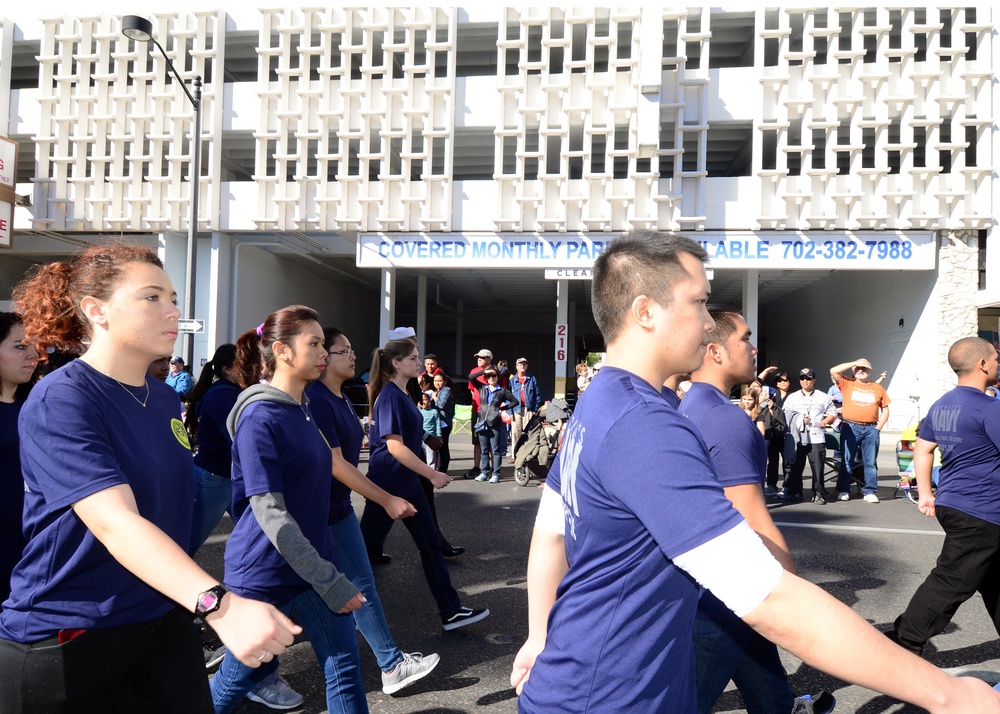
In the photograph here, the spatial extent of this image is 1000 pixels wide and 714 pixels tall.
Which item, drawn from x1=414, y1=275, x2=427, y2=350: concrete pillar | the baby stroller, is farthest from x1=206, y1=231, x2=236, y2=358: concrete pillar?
the baby stroller

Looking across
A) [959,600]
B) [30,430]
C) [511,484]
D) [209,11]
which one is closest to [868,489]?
[511,484]

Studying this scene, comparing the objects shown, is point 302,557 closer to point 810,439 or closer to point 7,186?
point 810,439

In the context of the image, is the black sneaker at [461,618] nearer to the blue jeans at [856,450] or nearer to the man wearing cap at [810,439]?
the man wearing cap at [810,439]

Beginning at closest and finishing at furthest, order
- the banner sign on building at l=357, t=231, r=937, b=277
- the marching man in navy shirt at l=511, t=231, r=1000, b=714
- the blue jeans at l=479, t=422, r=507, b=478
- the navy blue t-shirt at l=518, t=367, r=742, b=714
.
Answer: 1. the marching man in navy shirt at l=511, t=231, r=1000, b=714
2. the navy blue t-shirt at l=518, t=367, r=742, b=714
3. the blue jeans at l=479, t=422, r=507, b=478
4. the banner sign on building at l=357, t=231, r=937, b=277

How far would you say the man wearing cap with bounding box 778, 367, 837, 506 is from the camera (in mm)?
9414

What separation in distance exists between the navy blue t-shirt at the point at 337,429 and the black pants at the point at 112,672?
146cm

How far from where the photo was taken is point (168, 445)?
1.94 meters

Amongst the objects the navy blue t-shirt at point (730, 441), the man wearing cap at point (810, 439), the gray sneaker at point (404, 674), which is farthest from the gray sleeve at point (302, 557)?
the man wearing cap at point (810, 439)

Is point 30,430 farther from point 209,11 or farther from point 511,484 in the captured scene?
point 209,11

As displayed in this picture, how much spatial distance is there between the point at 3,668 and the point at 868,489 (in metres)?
9.96

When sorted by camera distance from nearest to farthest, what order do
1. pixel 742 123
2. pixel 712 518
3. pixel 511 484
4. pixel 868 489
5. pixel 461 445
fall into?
pixel 712 518 < pixel 868 489 < pixel 511 484 < pixel 461 445 < pixel 742 123

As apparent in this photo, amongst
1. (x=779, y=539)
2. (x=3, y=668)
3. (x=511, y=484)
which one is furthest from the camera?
(x=511, y=484)

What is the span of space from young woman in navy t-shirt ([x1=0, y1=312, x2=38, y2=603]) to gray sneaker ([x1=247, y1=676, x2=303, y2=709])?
1248 mm

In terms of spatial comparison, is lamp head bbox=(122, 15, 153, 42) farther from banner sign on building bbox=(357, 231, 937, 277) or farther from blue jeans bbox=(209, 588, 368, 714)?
blue jeans bbox=(209, 588, 368, 714)
